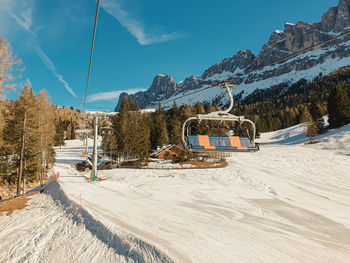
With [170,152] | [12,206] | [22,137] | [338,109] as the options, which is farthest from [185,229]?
[338,109]

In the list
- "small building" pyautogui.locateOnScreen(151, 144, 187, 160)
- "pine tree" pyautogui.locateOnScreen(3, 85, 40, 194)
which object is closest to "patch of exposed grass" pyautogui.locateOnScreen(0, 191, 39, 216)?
"pine tree" pyautogui.locateOnScreen(3, 85, 40, 194)

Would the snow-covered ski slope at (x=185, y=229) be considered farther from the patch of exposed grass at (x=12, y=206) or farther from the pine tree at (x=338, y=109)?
the pine tree at (x=338, y=109)

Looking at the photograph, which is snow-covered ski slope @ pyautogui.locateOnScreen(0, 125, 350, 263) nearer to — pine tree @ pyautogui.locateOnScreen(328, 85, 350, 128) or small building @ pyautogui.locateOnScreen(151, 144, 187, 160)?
small building @ pyautogui.locateOnScreen(151, 144, 187, 160)

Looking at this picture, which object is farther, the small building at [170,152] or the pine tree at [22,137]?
the small building at [170,152]

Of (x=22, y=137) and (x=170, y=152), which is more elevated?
(x=22, y=137)

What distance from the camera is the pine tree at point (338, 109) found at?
56.7 m

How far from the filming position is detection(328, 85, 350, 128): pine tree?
5669 centimetres

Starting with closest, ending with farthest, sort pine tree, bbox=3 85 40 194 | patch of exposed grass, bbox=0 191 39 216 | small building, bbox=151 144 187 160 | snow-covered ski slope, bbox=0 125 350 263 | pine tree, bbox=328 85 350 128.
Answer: snow-covered ski slope, bbox=0 125 350 263, patch of exposed grass, bbox=0 191 39 216, pine tree, bbox=3 85 40 194, small building, bbox=151 144 187 160, pine tree, bbox=328 85 350 128

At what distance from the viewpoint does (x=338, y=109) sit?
57.0 meters

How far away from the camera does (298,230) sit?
409 inches

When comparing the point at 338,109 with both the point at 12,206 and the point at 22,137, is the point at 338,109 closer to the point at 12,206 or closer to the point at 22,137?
the point at 22,137

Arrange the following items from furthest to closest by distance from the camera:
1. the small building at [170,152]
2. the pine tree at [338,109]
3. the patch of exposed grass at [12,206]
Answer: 1. the pine tree at [338,109]
2. the small building at [170,152]
3. the patch of exposed grass at [12,206]

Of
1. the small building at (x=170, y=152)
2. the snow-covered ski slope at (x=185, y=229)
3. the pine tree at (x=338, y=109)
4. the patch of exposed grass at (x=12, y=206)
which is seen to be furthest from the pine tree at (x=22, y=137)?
the pine tree at (x=338, y=109)

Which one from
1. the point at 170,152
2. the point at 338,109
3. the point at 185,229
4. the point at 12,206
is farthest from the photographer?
the point at 338,109
